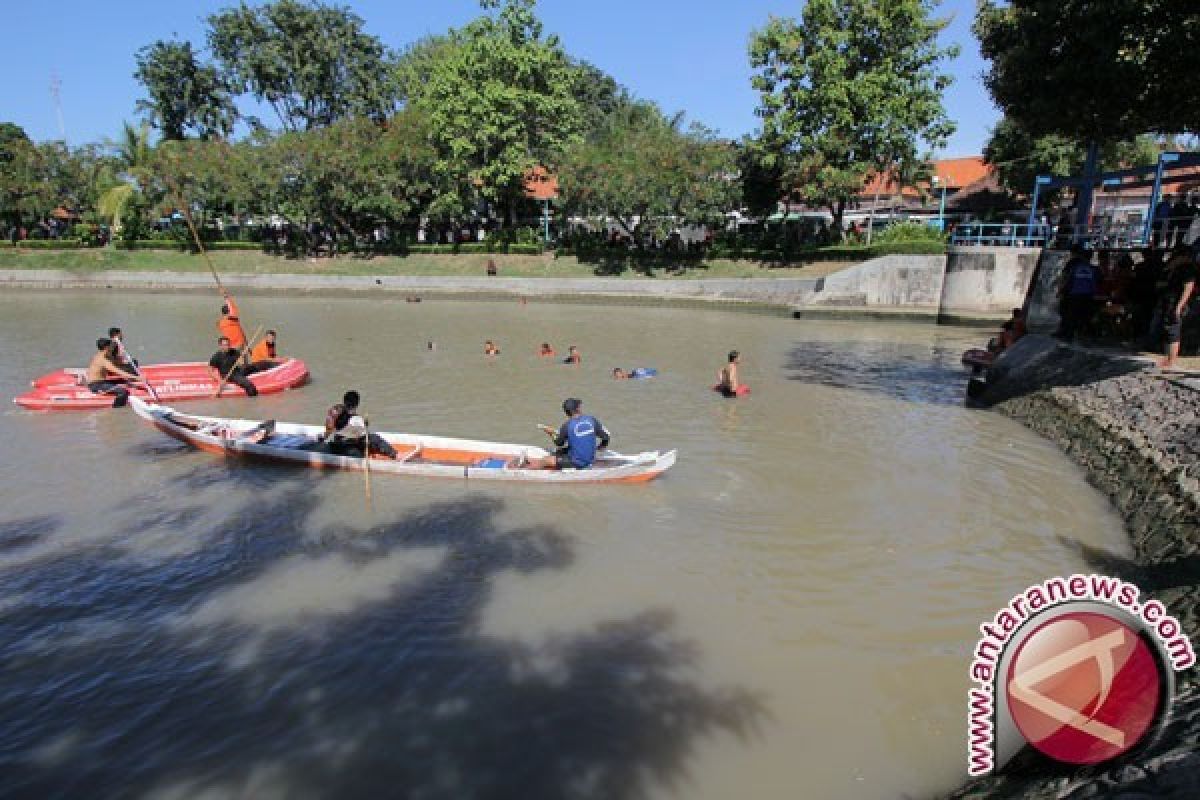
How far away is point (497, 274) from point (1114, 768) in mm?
39227

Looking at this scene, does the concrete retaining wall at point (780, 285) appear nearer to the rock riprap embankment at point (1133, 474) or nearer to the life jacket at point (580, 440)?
the rock riprap embankment at point (1133, 474)

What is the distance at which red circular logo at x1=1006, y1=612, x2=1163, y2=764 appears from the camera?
3318 millimetres

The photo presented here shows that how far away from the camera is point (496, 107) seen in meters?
40.1

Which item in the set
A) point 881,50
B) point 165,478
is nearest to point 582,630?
point 165,478

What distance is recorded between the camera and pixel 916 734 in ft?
18.6

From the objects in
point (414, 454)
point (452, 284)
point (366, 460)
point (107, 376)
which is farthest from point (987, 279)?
point (107, 376)

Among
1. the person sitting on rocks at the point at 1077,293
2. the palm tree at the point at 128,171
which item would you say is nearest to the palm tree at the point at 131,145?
the palm tree at the point at 128,171

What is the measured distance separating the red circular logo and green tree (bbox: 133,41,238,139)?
6490 cm

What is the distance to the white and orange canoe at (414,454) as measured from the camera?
10594mm

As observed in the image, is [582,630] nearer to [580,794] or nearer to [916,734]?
[580,794]

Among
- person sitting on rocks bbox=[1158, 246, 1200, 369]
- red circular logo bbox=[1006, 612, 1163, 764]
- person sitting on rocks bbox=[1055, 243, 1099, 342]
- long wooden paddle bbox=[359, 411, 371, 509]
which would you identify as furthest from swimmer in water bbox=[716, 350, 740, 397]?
red circular logo bbox=[1006, 612, 1163, 764]

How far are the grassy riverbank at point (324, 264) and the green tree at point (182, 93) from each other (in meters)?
16.0

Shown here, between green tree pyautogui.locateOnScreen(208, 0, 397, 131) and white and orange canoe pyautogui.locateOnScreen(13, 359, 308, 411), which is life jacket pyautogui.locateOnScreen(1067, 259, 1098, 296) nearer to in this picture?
white and orange canoe pyautogui.locateOnScreen(13, 359, 308, 411)

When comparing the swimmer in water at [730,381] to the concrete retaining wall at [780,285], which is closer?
the swimmer in water at [730,381]
